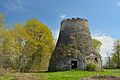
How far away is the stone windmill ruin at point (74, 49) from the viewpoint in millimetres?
42750

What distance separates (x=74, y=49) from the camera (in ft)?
143

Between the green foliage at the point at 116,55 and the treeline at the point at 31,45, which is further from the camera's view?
the green foliage at the point at 116,55

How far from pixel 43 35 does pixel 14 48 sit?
10942mm

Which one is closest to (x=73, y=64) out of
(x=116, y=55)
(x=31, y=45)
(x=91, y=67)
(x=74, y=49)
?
(x=74, y=49)

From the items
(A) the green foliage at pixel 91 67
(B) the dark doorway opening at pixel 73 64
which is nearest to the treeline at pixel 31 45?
(B) the dark doorway opening at pixel 73 64

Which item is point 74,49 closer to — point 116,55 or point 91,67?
point 91,67

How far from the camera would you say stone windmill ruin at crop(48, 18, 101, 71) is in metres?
42.8

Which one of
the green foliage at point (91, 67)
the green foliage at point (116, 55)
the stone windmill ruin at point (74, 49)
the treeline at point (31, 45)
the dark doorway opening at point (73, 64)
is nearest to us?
the green foliage at point (91, 67)

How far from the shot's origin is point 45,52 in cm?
5812

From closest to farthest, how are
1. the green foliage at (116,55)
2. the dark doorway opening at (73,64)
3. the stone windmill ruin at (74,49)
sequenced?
the stone windmill ruin at (74,49), the dark doorway opening at (73,64), the green foliage at (116,55)

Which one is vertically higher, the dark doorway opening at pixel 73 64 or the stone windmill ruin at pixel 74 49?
the stone windmill ruin at pixel 74 49

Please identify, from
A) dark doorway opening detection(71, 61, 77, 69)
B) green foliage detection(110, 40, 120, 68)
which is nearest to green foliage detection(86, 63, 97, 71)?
dark doorway opening detection(71, 61, 77, 69)

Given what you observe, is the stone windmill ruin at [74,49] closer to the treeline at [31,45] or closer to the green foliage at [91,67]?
the green foliage at [91,67]

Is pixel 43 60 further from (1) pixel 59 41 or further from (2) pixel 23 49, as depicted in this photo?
(1) pixel 59 41
